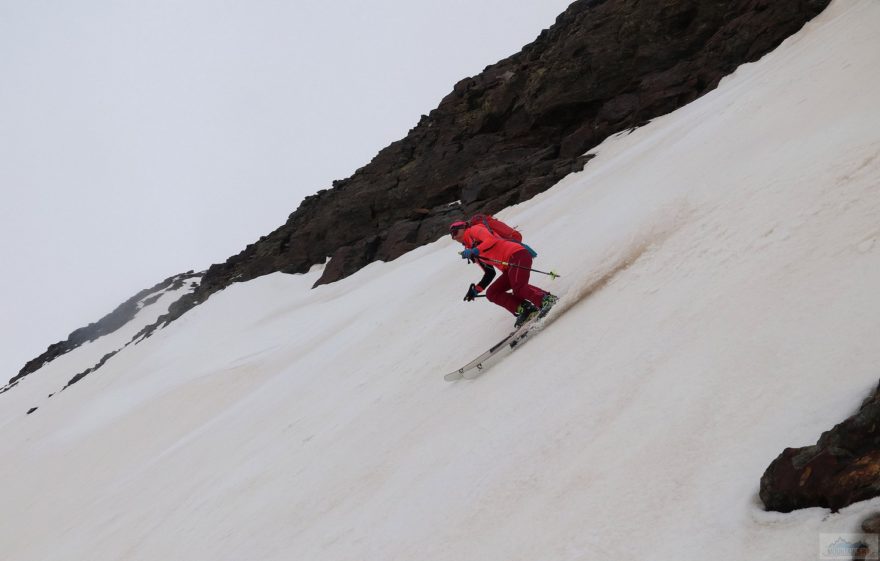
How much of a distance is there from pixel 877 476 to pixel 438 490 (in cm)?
338

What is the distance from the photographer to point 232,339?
25.0 m

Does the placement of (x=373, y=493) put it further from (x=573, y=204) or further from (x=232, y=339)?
(x=232, y=339)

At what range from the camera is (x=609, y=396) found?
5090 millimetres

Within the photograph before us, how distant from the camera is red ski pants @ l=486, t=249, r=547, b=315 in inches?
335

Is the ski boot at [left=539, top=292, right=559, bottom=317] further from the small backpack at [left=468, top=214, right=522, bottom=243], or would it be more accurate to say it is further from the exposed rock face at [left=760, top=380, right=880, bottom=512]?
the exposed rock face at [left=760, top=380, right=880, bottom=512]

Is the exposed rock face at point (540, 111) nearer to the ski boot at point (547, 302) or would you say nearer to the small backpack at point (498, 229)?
the small backpack at point (498, 229)

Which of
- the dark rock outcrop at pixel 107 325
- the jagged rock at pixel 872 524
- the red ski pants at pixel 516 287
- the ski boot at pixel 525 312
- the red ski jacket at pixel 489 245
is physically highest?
the dark rock outcrop at pixel 107 325

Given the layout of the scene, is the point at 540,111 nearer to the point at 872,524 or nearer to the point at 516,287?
the point at 516,287

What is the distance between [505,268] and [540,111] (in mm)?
22578

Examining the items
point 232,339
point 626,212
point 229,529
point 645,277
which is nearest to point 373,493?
point 229,529

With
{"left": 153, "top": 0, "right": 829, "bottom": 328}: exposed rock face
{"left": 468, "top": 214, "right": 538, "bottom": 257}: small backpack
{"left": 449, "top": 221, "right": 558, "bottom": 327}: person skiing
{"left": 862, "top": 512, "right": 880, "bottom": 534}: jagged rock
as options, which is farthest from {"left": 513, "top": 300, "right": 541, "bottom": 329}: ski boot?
{"left": 153, "top": 0, "right": 829, "bottom": 328}: exposed rock face

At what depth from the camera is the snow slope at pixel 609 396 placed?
3.74 meters

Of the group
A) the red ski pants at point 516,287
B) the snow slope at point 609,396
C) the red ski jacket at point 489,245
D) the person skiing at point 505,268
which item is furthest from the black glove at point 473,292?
the snow slope at point 609,396

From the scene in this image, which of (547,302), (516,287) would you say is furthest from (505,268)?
(547,302)
